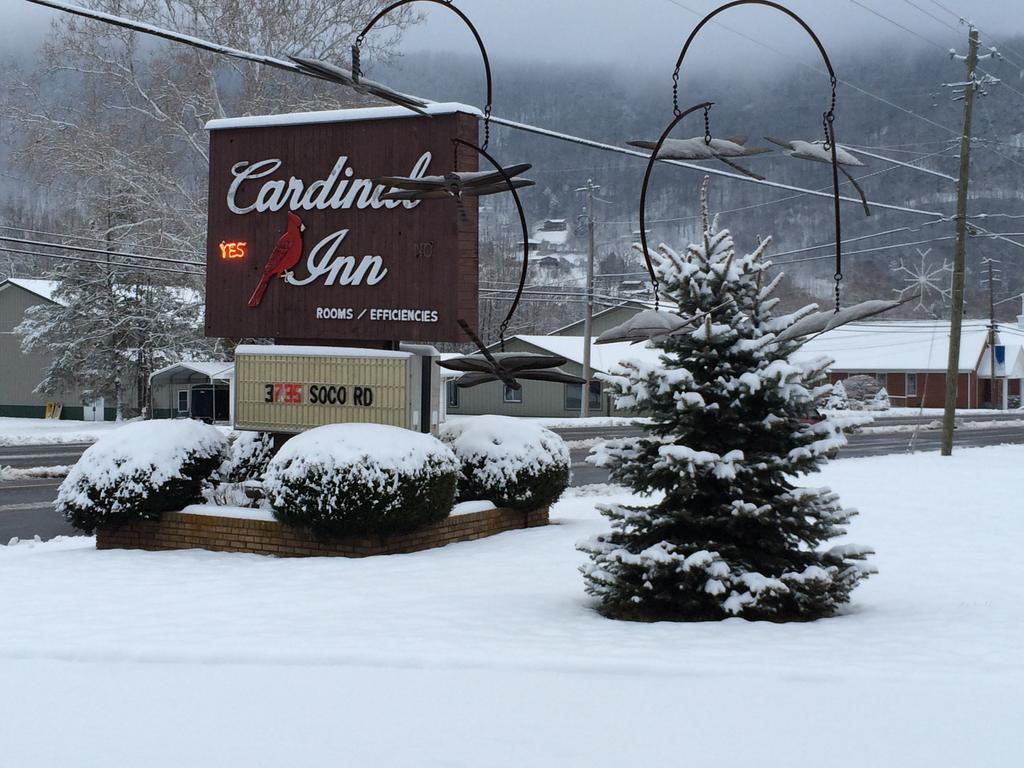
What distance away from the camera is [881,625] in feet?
26.1

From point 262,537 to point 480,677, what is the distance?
662cm

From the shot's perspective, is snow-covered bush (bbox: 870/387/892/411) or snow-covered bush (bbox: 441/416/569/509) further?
snow-covered bush (bbox: 870/387/892/411)

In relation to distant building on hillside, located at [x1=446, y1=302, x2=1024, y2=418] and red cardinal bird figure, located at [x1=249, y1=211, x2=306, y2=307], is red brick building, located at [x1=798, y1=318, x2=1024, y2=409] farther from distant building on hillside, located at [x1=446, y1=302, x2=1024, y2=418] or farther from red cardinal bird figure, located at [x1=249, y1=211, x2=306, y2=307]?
red cardinal bird figure, located at [x1=249, y1=211, x2=306, y2=307]

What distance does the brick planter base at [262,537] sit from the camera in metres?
12.1

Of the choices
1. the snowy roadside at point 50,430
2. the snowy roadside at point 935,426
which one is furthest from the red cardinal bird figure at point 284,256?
the snowy roadside at point 935,426

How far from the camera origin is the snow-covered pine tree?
8.16 metres

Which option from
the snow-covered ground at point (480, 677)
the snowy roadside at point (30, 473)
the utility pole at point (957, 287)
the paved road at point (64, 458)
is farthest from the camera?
the utility pole at point (957, 287)

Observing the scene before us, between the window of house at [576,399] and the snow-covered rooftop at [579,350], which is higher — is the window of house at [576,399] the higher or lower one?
the lower one

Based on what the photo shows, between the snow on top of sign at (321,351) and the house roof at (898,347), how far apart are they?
5437cm

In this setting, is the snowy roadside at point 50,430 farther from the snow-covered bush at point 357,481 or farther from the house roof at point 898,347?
the house roof at point 898,347

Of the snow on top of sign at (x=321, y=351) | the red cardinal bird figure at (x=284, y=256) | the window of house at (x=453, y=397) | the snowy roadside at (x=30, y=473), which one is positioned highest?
the red cardinal bird figure at (x=284, y=256)

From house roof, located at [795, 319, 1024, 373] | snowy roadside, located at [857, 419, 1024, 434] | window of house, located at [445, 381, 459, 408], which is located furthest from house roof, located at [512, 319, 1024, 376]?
snowy roadside, located at [857, 419, 1024, 434]

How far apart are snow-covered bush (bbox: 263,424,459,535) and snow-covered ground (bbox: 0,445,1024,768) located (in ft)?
4.44

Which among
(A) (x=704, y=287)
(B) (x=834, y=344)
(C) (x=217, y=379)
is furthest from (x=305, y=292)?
(B) (x=834, y=344)
